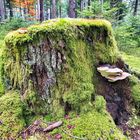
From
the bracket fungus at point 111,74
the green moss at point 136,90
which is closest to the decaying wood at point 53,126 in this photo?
the bracket fungus at point 111,74

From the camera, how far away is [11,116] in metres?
2.58

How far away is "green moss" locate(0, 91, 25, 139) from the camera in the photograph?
2.47 meters

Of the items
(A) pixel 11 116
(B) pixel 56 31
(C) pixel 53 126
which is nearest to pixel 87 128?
(C) pixel 53 126

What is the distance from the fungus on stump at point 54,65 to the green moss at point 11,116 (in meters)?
0.13

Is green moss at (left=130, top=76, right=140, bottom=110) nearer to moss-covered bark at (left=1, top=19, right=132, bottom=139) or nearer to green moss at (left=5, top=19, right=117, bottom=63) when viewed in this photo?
moss-covered bark at (left=1, top=19, right=132, bottom=139)

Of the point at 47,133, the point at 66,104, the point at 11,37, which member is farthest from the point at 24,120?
the point at 11,37

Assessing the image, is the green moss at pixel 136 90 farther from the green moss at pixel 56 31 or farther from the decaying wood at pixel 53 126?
the decaying wood at pixel 53 126

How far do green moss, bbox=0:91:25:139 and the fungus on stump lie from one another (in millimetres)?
126

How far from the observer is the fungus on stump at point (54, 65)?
2.47 m

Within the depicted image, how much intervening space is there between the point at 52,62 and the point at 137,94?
1.53 metres

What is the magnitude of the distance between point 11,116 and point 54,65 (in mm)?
812

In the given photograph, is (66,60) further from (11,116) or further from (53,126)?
(11,116)

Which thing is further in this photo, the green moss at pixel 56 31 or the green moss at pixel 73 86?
the green moss at pixel 73 86

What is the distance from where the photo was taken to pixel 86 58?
9.43 ft
